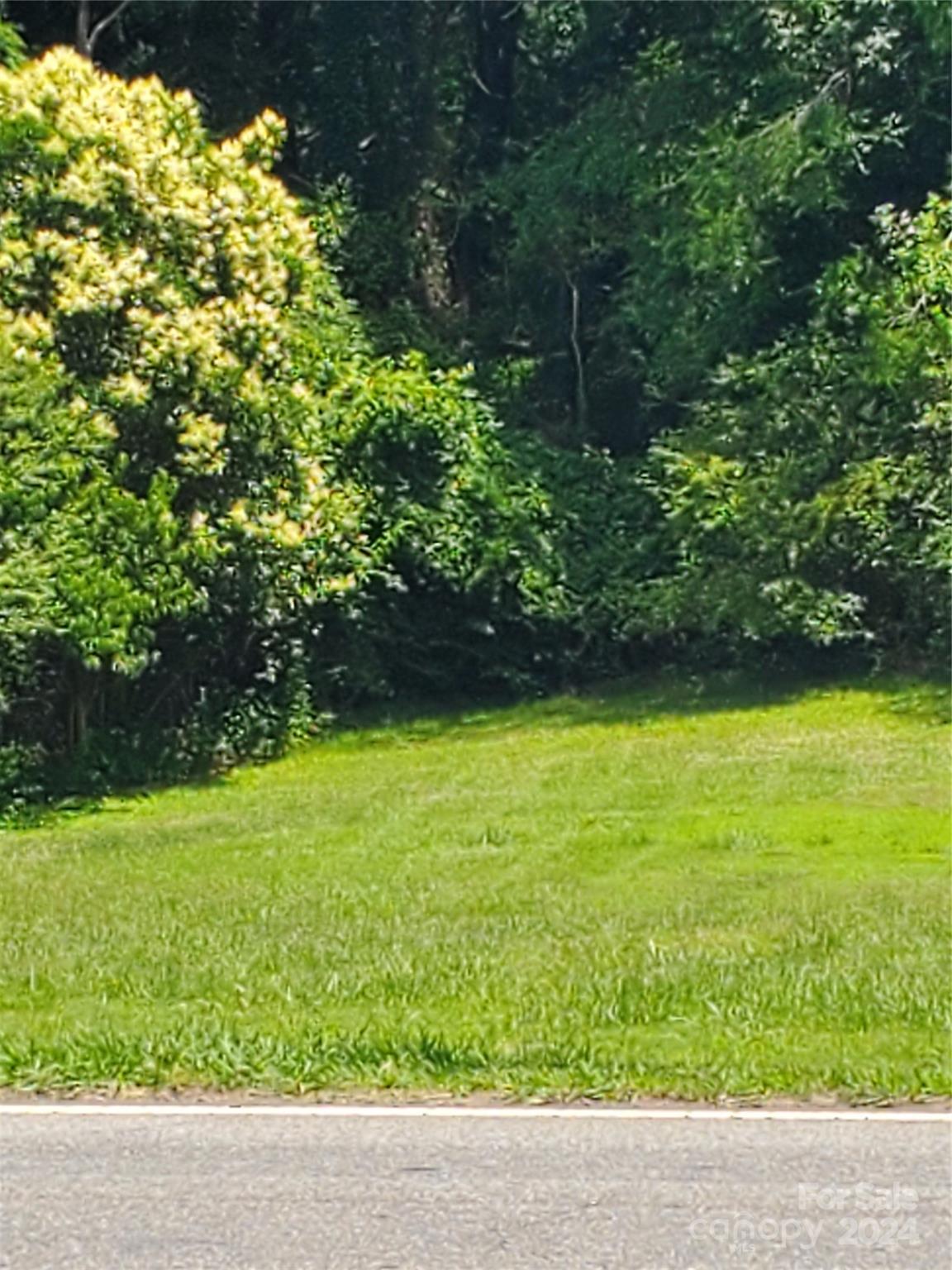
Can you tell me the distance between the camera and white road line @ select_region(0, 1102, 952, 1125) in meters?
6.48

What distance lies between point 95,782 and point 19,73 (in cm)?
781

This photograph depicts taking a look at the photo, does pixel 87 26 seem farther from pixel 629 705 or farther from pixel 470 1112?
pixel 470 1112

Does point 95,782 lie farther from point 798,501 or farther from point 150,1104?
point 150,1104

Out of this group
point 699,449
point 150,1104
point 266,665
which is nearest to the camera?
point 150,1104

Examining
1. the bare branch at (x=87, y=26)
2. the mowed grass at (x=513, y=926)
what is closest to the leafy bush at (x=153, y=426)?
the mowed grass at (x=513, y=926)

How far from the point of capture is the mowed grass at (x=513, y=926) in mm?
7316

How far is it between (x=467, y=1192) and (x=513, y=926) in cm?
505

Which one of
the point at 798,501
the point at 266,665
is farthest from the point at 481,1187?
the point at 798,501

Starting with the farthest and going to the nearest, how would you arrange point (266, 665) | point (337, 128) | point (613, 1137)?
point (337, 128), point (266, 665), point (613, 1137)

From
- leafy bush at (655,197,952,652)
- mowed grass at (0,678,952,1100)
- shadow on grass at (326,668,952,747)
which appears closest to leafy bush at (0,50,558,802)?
shadow on grass at (326,668,952,747)

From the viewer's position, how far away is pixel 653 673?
2705 centimetres

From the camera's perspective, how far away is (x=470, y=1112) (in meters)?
6.66

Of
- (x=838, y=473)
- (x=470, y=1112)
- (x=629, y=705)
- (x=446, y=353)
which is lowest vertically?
Answer: (x=470, y=1112)

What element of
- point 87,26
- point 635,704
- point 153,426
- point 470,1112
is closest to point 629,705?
point 635,704
